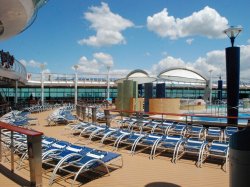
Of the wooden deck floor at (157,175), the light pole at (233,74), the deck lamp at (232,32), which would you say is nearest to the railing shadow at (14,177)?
the wooden deck floor at (157,175)

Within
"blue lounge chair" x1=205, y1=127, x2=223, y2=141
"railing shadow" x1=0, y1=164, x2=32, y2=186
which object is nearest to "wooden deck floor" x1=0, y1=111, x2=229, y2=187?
"railing shadow" x1=0, y1=164, x2=32, y2=186

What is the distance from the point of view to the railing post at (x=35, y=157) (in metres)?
3.73

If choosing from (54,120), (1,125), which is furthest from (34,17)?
(1,125)

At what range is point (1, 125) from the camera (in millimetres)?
4566

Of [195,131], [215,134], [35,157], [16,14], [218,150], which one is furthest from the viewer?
[16,14]

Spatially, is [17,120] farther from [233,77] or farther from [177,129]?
[233,77]

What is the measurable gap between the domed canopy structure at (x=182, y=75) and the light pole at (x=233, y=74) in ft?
42.7

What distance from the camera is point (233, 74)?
8648 millimetres

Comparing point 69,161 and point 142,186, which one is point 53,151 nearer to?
point 69,161

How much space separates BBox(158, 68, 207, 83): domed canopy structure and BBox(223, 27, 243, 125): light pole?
1300cm

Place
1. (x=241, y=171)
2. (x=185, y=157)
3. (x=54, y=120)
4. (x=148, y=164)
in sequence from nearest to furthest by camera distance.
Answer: (x=241, y=171), (x=148, y=164), (x=185, y=157), (x=54, y=120)

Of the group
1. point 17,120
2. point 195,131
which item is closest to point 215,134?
point 195,131

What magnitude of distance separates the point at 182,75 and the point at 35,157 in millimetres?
19543

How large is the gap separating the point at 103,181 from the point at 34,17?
7922mm
